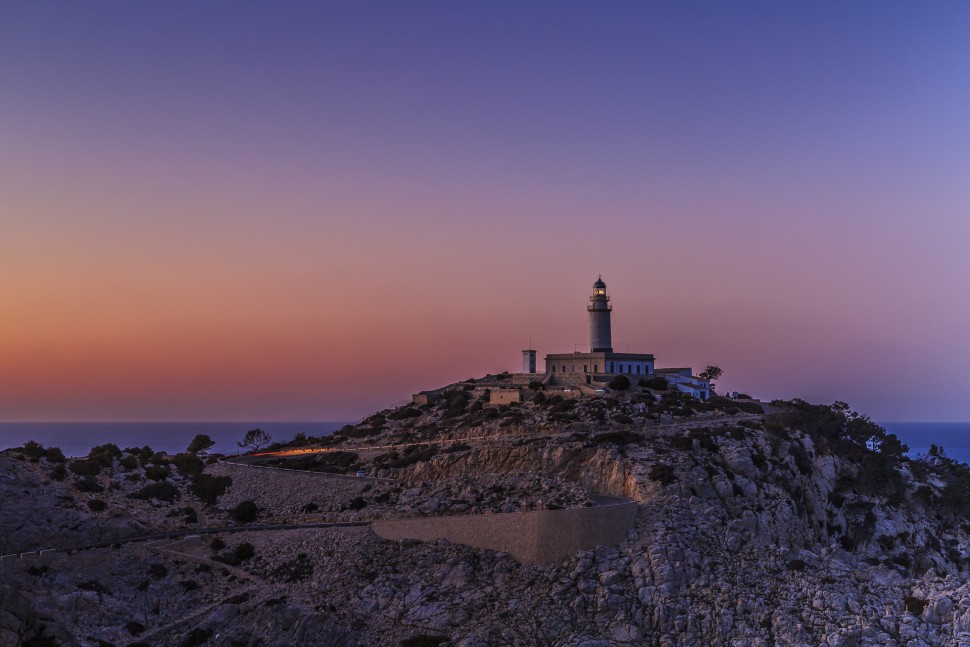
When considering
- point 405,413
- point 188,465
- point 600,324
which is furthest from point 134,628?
point 600,324

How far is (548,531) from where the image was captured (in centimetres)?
4972

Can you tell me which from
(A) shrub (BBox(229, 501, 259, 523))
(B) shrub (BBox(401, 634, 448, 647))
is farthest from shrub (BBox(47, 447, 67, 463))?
(B) shrub (BBox(401, 634, 448, 647))

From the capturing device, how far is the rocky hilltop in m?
44.2

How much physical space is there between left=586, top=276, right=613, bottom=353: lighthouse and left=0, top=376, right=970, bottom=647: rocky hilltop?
18361mm

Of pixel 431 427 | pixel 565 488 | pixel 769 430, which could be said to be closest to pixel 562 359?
pixel 431 427

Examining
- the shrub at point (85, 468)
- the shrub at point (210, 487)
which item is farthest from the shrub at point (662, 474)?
the shrub at point (85, 468)

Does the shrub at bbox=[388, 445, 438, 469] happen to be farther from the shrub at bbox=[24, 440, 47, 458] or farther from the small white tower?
the small white tower

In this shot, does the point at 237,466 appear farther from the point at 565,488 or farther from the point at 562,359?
the point at 562,359

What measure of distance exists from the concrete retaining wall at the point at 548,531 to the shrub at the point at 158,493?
26572 millimetres

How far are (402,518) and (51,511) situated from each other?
2334cm

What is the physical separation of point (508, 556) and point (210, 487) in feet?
99.3

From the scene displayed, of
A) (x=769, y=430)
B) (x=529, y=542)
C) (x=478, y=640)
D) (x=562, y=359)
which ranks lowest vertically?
(x=478, y=640)

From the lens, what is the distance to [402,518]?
55.9 m

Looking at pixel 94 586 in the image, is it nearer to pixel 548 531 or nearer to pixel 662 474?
pixel 548 531
